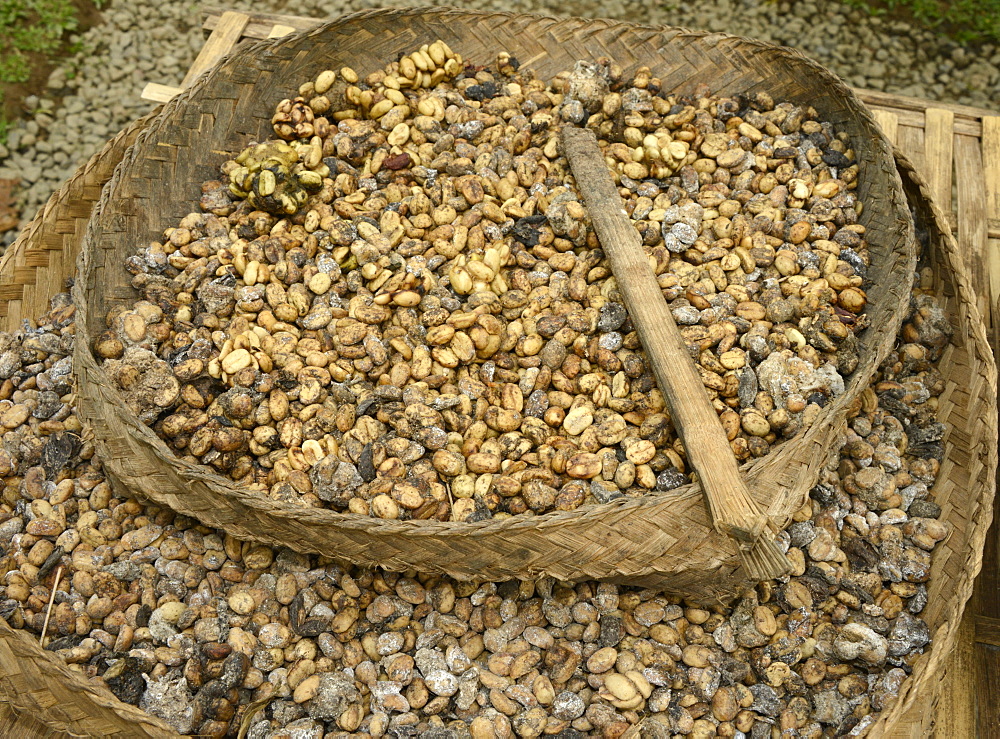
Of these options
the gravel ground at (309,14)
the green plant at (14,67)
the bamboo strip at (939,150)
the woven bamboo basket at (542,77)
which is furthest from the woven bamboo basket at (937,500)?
the green plant at (14,67)

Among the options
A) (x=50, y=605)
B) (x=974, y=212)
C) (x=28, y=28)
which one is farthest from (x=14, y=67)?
(x=974, y=212)

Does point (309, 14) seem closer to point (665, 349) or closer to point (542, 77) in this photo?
point (542, 77)

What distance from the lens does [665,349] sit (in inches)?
58.9

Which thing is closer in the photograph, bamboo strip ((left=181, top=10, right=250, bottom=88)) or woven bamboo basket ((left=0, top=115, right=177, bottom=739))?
woven bamboo basket ((left=0, top=115, right=177, bottom=739))

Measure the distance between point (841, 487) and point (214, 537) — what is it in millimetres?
1216

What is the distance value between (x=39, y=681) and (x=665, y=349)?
47.4 inches

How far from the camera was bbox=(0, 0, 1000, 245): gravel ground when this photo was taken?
2.91 m

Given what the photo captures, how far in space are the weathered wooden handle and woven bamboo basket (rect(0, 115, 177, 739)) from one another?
3.10 feet

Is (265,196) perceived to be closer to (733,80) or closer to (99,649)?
(99,649)

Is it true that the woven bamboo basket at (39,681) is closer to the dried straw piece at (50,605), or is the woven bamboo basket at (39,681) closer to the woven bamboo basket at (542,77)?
the dried straw piece at (50,605)

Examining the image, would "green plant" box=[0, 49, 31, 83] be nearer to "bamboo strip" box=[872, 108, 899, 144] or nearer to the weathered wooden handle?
the weathered wooden handle

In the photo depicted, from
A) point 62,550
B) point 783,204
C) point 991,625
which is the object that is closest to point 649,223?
point 783,204

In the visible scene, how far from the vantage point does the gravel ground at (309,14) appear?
291 centimetres

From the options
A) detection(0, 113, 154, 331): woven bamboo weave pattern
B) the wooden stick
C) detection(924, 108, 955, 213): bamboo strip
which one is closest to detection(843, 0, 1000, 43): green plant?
detection(924, 108, 955, 213): bamboo strip
